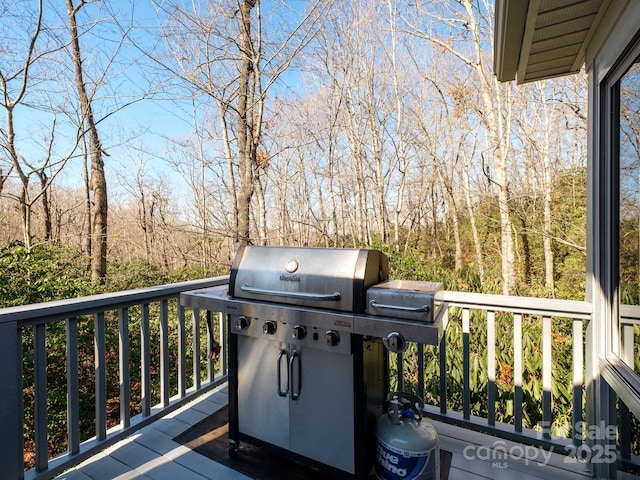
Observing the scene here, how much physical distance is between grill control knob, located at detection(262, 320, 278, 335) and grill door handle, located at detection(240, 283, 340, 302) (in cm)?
15

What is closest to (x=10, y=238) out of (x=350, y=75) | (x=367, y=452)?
(x=350, y=75)

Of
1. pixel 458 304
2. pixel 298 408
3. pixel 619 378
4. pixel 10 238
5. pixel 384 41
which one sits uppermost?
pixel 384 41

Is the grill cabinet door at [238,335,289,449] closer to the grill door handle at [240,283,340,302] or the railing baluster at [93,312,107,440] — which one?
the grill door handle at [240,283,340,302]

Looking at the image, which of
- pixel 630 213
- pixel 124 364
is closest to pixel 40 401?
pixel 124 364

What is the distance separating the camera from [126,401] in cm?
214

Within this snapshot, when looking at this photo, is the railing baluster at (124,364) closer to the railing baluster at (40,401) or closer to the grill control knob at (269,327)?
the railing baluster at (40,401)

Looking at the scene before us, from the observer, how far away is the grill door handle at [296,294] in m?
1.55

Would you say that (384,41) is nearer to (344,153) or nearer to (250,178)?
(344,153)

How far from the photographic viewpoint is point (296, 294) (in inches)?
64.5

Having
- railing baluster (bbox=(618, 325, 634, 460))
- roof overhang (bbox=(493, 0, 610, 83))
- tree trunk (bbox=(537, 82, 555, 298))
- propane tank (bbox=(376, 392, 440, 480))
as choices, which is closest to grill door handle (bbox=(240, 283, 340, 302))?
propane tank (bbox=(376, 392, 440, 480))

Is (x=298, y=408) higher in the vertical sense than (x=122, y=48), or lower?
lower

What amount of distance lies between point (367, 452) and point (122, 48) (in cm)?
783

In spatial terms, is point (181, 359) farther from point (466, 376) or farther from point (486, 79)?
point (486, 79)

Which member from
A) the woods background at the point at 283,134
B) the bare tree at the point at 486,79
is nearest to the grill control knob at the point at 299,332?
→ the woods background at the point at 283,134
